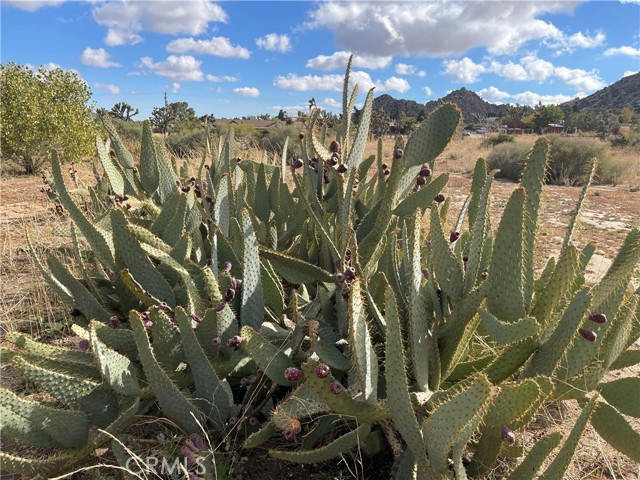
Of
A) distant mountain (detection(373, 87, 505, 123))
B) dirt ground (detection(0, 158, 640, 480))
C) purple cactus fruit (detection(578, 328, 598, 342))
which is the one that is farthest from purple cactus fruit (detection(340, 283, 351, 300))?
distant mountain (detection(373, 87, 505, 123))

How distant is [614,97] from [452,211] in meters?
94.0

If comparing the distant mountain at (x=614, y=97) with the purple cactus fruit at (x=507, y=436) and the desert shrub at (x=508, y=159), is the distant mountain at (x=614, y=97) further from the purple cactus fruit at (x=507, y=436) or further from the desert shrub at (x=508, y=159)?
the purple cactus fruit at (x=507, y=436)

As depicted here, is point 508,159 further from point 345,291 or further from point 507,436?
point 507,436

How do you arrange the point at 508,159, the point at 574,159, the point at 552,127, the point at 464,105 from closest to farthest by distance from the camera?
the point at 574,159 → the point at 508,159 → the point at 552,127 → the point at 464,105

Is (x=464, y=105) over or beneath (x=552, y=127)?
over

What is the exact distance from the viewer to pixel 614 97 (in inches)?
3177

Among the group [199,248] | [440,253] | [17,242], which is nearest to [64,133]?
[17,242]

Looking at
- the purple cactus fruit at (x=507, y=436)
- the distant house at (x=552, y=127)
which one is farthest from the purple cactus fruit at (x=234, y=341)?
the distant house at (x=552, y=127)

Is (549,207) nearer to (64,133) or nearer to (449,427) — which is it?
(449,427)

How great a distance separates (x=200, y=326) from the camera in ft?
6.20

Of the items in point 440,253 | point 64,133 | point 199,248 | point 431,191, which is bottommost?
point 199,248

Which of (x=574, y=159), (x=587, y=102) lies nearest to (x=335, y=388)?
(x=574, y=159)

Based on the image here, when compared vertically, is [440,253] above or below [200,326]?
above

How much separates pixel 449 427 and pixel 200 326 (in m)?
1.13
